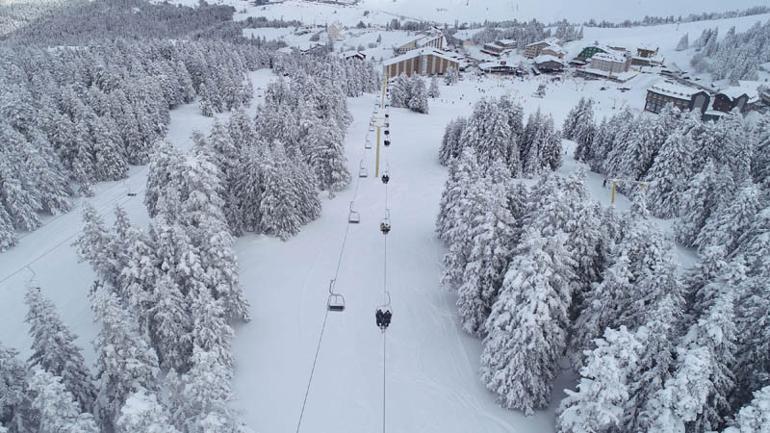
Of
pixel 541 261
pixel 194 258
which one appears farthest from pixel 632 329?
pixel 194 258

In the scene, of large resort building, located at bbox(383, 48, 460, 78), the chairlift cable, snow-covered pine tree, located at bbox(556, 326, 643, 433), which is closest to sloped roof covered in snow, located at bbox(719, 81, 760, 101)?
large resort building, located at bbox(383, 48, 460, 78)

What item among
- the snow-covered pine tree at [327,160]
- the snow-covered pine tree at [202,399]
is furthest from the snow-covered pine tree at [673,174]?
the snow-covered pine tree at [202,399]

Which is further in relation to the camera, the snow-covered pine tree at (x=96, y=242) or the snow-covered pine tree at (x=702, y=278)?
the snow-covered pine tree at (x=96, y=242)

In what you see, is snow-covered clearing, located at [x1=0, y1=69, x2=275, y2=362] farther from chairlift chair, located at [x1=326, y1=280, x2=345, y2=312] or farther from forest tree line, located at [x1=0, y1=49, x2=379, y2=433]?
chairlift chair, located at [x1=326, y1=280, x2=345, y2=312]

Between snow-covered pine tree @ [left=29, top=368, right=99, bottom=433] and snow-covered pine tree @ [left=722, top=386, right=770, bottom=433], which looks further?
snow-covered pine tree @ [left=29, top=368, right=99, bottom=433]

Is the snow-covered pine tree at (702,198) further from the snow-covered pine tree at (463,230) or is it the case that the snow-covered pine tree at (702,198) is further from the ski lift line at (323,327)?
the ski lift line at (323,327)

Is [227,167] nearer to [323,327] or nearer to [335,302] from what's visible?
[335,302]
